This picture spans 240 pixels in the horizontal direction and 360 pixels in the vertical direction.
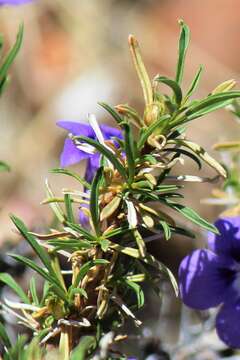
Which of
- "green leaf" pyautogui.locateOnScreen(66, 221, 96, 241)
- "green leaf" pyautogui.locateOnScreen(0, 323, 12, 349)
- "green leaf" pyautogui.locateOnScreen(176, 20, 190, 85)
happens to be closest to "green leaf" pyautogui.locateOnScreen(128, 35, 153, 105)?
"green leaf" pyautogui.locateOnScreen(176, 20, 190, 85)

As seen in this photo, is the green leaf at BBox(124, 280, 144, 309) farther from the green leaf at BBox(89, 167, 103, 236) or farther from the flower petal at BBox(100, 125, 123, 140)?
the flower petal at BBox(100, 125, 123, 140)

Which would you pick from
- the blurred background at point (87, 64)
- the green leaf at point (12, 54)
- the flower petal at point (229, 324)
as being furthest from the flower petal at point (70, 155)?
the blurred background at point (87, 64)

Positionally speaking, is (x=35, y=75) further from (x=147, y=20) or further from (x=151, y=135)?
(x=151, y=135)

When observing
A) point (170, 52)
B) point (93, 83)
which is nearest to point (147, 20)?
point (170, 52)

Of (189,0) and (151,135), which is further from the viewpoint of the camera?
(189,0)

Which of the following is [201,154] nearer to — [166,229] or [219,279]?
[166,229]

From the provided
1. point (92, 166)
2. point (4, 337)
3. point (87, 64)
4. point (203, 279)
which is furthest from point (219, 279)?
point (87, 64)
